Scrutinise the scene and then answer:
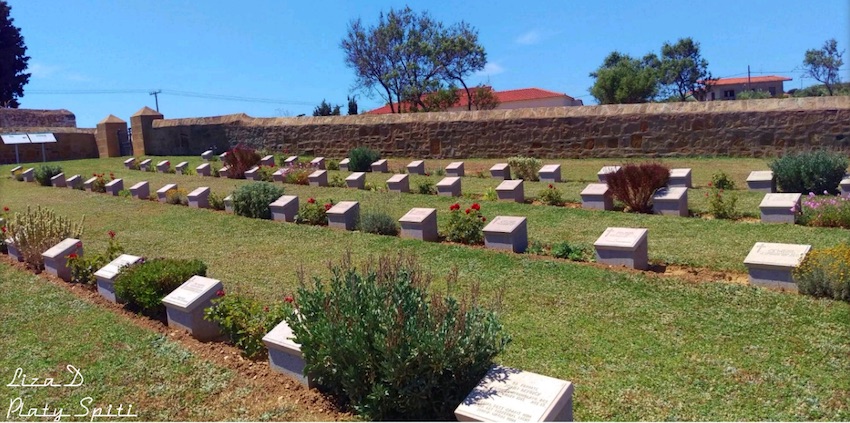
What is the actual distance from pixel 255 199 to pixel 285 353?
277 inches

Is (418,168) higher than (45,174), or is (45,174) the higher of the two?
(45,174)

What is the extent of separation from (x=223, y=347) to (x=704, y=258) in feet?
16.3

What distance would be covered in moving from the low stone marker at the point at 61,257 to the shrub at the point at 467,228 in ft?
15.1

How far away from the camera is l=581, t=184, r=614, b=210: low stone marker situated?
991 cm

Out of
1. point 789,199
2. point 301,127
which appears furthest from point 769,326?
point 301,127

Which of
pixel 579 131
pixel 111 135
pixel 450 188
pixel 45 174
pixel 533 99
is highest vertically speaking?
pixel 533 99

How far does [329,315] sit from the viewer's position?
3777mm

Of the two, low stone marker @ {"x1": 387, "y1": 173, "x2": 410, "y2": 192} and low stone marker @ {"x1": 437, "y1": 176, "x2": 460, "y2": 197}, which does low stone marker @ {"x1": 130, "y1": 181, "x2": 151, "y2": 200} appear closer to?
low stone marker @ {"x1": 387, "y1": 173, "x2": 410, "y2": 192}

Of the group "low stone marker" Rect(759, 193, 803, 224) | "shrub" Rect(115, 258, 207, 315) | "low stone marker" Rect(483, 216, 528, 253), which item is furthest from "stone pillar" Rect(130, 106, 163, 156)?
"low stone marker" Rect(759, 193, 803, 224)

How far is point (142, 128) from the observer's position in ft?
82.1

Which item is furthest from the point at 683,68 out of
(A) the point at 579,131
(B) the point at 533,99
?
(A) the point at 579,131

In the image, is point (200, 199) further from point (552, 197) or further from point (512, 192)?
point (552, 197)

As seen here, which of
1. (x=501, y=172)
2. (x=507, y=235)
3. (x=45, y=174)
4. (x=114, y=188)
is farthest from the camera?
(x=45, y=174)

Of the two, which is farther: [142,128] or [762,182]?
[142,128]
